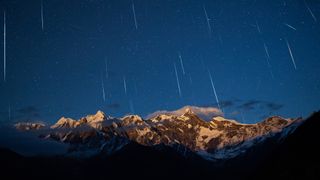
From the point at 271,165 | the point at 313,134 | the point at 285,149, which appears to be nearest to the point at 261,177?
the point at 271,165

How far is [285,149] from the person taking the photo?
160 m

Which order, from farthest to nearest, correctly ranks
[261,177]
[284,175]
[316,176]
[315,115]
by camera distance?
[315,115] < [261,177] < [284,175] < [316,176]

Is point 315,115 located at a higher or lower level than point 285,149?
higher

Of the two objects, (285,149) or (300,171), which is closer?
(300,171)

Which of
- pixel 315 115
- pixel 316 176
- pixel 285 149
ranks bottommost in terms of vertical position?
pixel 316 176

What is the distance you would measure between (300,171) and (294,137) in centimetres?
4524

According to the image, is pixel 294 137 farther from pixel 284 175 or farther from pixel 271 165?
pixel 284 175

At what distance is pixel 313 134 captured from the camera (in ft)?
524

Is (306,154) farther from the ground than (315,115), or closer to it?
closer to it

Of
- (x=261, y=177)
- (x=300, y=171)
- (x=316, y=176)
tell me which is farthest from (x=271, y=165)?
(x=316, y=176)

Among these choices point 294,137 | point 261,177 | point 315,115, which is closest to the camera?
point 261,177

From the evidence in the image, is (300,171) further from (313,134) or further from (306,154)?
(313,134)

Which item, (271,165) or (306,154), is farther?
(271,165)

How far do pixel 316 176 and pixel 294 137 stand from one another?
55430 millimetres
